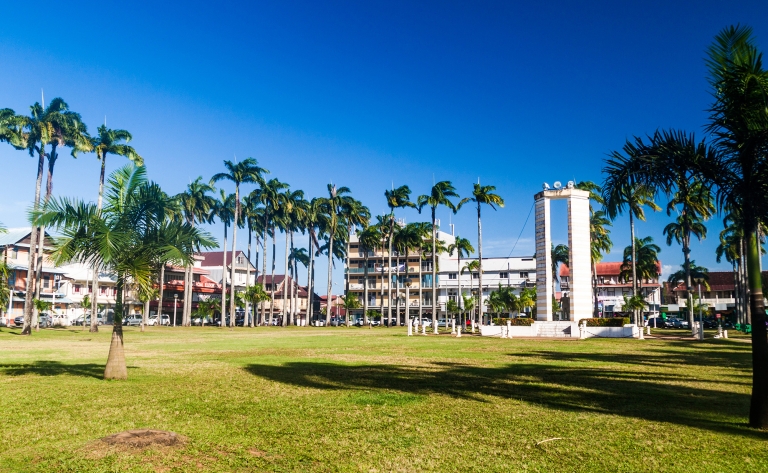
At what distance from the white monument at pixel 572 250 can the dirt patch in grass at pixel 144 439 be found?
46.3m

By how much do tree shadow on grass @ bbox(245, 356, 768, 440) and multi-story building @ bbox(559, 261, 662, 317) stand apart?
88.9 metres

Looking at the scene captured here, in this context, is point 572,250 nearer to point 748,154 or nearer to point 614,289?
point 748,154

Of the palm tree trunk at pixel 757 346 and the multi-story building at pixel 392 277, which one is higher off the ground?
the multi-story building at pixel 392 277

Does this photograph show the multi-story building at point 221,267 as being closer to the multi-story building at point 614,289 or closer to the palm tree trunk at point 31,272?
A: the palm tree trunk at point 31,272

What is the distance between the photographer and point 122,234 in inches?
601

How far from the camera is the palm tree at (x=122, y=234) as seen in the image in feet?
49.8

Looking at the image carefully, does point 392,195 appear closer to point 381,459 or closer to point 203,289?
point 203,289

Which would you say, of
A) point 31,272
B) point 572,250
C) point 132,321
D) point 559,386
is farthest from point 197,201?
point 559,386

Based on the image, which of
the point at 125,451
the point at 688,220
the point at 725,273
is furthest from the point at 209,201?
the point at 725,273

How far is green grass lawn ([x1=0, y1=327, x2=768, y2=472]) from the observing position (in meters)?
7.54

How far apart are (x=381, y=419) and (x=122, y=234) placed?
931cm

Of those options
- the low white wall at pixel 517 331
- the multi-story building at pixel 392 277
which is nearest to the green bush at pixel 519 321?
the low white wall at pixel 517 331

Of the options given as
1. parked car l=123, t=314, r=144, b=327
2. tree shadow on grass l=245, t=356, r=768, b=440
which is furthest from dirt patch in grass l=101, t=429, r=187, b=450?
parked car l=123, t=314, r=144, b=327

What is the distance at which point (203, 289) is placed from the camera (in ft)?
331
